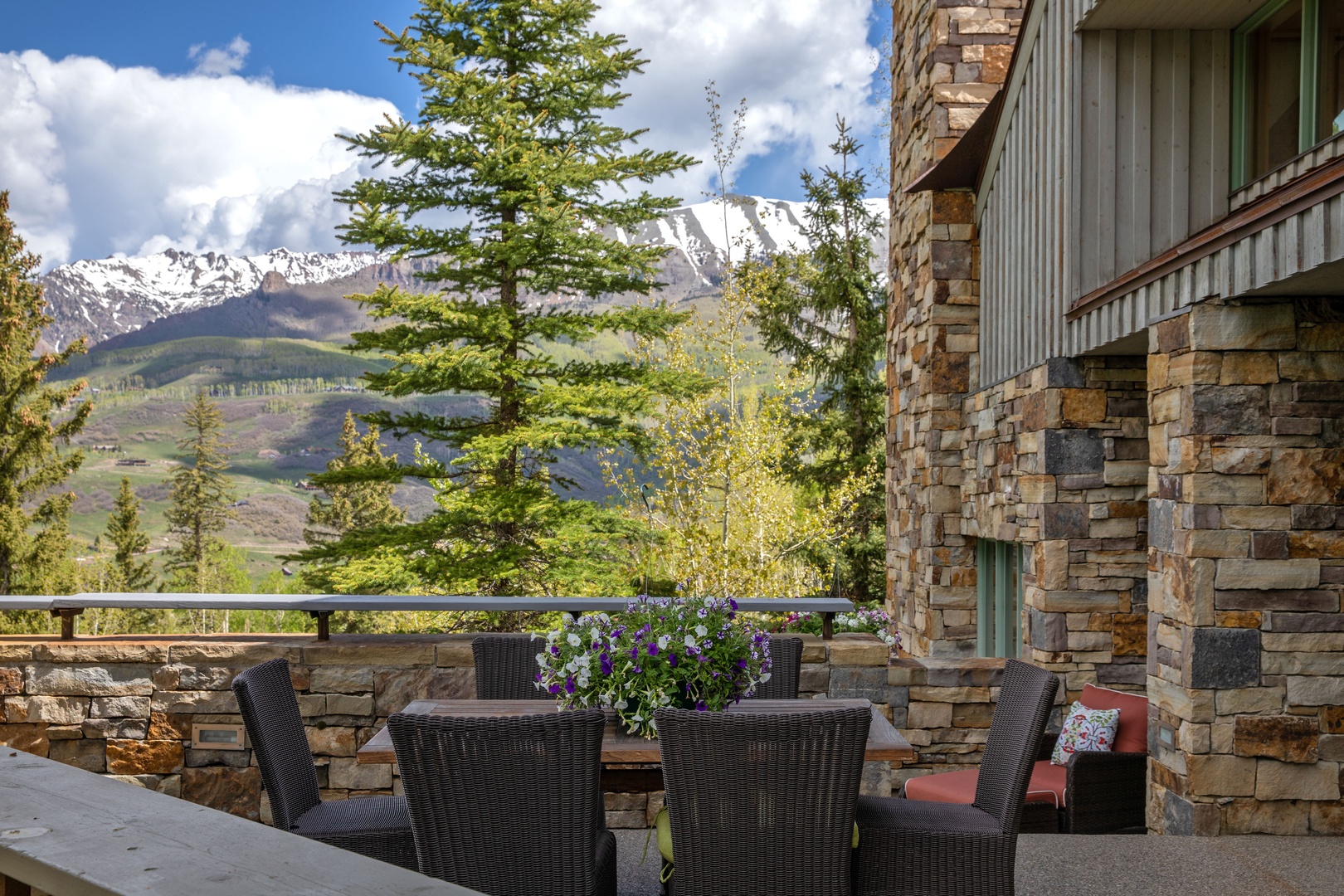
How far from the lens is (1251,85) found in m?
5.14

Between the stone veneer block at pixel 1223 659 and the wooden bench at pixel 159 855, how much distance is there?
3769mm

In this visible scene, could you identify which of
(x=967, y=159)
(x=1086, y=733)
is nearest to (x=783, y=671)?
(x=1086, y=733)

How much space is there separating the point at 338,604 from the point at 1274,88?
5027 mm

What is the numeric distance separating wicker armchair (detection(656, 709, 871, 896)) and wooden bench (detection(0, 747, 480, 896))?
53.6 inches

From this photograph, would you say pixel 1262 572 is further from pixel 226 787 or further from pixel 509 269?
pixel 509 269

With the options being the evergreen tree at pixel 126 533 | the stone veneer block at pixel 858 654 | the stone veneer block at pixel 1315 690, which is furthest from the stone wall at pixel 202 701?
the evergreen tree at pixel 126 533

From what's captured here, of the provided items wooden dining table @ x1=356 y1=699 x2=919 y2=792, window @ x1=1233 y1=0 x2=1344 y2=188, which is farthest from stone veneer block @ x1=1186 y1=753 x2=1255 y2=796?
window @ x1=1233 y1=0 x2=1344 y2=188

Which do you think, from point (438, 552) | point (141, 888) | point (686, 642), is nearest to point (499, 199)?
point (438, 552)

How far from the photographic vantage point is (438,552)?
1326cm

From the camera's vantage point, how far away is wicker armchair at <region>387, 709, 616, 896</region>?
7.71 feet

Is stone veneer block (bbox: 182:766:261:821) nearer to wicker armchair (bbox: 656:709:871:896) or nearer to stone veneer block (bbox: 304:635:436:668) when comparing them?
stone veneer block (bbox: 304:635:436:668)

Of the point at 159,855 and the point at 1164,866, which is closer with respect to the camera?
the point at 159,855

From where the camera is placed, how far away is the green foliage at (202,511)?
38.9 m

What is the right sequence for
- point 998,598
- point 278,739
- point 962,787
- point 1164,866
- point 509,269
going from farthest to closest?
point 509,269 < point 998,598 < point 962,787 < point 1164,866 < point 278,739
